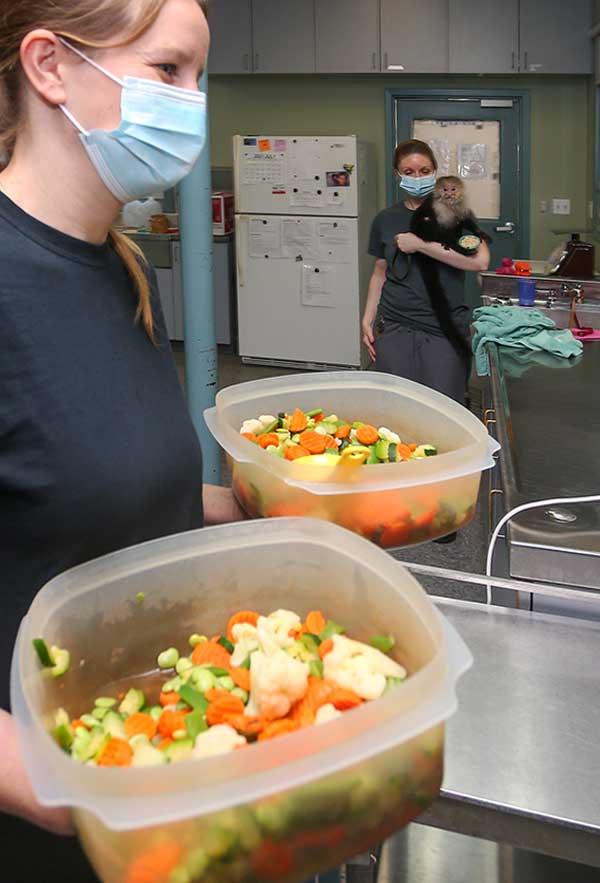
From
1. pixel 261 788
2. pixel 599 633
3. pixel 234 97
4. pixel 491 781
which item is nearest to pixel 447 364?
pixel 599 633

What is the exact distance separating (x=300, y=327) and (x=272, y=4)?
2.23 meters

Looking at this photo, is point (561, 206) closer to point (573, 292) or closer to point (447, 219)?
point (573, 292)

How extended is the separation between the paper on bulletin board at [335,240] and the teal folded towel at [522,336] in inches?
120

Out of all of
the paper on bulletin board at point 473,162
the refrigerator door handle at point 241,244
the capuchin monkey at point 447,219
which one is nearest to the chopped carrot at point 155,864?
the capuchin monkey at point 447,219

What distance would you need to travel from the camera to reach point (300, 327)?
6648mm

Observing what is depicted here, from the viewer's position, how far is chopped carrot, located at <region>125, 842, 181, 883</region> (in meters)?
0.66

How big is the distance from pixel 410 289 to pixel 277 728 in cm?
322

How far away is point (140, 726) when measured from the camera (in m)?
0.83

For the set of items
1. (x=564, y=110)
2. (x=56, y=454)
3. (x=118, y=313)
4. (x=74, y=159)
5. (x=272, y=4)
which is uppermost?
(x=272, y=4)

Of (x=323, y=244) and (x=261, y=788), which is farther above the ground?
(x=323, y=244)

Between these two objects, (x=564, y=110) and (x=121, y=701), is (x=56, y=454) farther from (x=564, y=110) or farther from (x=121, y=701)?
(x=564, y=110)

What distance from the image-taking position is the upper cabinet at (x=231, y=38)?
673 centimetres

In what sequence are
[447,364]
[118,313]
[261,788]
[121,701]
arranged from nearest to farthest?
[261,788], [121,701], [118,313], [447,364]

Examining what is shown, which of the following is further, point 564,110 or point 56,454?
point 564,110
